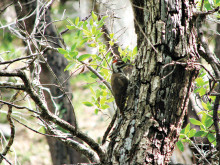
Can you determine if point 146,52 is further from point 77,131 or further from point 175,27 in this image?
point 77,131

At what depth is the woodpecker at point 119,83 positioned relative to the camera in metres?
2.52

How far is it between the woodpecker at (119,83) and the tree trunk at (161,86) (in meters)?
0.36

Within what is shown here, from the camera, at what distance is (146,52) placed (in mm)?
2156

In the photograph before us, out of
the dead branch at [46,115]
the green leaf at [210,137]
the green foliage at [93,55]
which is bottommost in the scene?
the green leaf at [210,137]

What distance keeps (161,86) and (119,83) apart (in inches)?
30.4

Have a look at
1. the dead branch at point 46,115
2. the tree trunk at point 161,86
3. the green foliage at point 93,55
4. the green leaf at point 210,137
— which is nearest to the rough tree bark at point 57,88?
the green foliage at point 93,55

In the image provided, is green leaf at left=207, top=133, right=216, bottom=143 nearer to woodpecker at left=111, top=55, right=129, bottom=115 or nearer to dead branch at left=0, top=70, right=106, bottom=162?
woodpecker at left=111, top=55, right=129, bottom=115

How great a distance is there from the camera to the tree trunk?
198 centimetres

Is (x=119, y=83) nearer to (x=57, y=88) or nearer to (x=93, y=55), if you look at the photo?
(x=93, y=55)

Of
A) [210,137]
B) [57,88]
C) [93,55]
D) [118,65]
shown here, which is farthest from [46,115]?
[57,88]

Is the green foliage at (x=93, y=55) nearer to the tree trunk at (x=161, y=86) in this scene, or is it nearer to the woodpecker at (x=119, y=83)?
the woodpecker at (x=119, y=83)

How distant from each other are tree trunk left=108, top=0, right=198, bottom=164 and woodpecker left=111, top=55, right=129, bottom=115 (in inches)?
14.1

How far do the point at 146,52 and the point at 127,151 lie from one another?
834mm

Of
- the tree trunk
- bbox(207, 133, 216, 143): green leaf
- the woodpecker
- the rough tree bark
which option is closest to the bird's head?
the woodpecker
